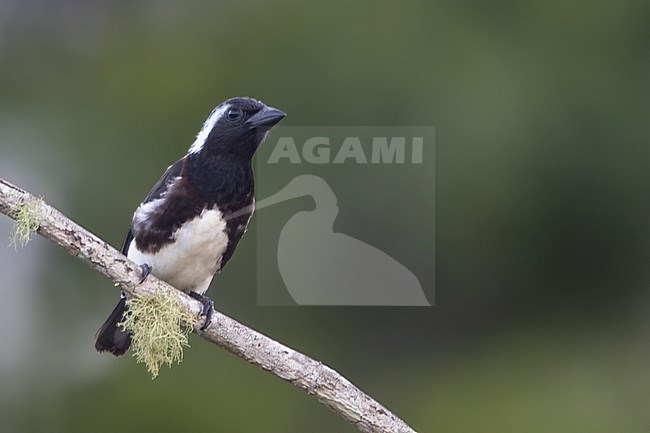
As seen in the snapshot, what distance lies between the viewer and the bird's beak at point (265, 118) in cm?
377

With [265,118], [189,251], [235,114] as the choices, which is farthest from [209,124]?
[189,251]

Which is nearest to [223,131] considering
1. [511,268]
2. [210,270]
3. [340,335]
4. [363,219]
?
[210,270]

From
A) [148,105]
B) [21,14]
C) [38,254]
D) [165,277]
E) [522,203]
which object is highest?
[21,14]

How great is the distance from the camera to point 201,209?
3725 millimetres

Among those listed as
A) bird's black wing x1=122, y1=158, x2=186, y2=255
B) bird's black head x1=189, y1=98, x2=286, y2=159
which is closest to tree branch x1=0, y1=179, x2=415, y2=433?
bird's black wing x1=122, y1=158, x2=186, y2=255

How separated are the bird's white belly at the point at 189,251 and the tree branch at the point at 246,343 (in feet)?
0.98

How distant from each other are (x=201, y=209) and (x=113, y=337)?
2.08ft

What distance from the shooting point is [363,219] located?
19.0ft

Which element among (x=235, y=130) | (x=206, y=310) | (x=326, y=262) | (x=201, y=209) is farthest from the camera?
(x=326, y=262)

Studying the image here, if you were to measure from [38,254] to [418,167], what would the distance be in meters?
2.22

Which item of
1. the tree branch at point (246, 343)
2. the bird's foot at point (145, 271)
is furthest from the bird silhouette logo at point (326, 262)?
the tree branch at point (246, 343)

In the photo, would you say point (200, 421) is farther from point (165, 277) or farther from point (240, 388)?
point (165, 277)

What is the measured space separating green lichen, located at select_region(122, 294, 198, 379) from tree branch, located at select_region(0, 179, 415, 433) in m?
0.04

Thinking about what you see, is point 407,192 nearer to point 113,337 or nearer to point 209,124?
point 209,124
